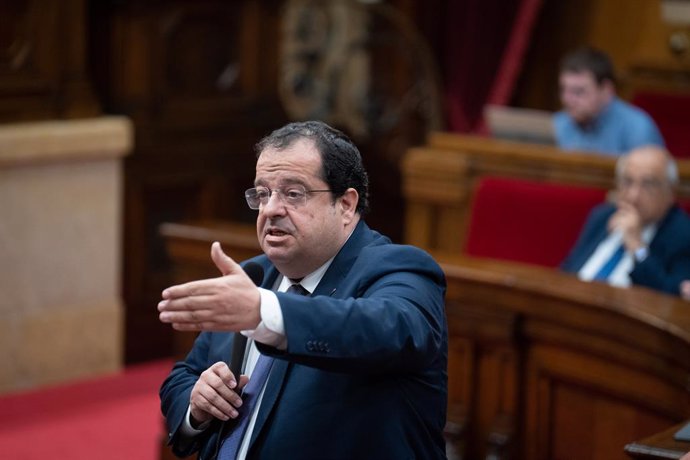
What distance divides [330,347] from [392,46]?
5.37 m

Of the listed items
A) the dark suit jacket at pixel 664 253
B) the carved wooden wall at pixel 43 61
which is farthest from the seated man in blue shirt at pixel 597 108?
the carved wooden wall at pixel 43 61

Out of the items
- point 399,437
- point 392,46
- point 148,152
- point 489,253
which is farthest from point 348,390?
point 392,46

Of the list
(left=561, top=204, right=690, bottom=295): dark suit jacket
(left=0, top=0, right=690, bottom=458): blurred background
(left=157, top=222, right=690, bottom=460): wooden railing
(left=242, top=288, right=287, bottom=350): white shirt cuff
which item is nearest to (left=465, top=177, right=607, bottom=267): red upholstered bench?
(left=561, top=204, right=690, bottom=295): dark suit jacket

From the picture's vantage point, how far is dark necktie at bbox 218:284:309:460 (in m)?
2.33

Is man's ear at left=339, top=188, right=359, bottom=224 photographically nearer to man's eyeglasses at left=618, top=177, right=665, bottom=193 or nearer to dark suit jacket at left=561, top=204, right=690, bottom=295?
dark suit jacket at left=561, top=204, right=690, bottom=295

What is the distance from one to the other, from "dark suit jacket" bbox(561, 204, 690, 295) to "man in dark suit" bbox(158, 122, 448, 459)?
2007 millimetres

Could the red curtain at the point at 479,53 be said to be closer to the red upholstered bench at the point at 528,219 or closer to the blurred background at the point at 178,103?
the blurred background at the point at 178,103

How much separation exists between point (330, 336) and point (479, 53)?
5734 millimetres

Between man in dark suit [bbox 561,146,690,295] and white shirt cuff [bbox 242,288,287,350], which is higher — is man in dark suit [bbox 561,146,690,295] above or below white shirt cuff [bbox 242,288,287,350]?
below

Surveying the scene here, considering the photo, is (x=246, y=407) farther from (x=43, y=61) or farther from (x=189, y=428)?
(x=43, y=61)

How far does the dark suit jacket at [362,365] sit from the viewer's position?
82.7 inches

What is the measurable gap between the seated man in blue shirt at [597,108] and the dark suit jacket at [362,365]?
3.88 meters

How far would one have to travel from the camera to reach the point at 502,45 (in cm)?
778

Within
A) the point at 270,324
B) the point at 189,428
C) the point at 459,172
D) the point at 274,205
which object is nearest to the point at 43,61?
the point at 459,172
